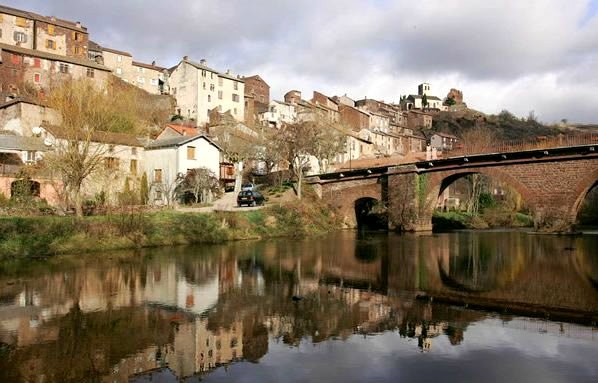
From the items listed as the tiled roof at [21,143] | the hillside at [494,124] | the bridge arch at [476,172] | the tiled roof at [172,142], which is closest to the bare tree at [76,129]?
the tiled roof at [21,143]

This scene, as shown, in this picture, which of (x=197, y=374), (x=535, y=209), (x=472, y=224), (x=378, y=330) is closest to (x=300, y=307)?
(x=378, y=330)

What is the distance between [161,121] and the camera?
71.6m

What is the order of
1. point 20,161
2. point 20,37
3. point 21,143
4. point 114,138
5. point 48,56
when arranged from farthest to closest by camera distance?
1. point 20,37
2. point 48,56
3. point 114,138
4. point 21,143
5. point 20,161

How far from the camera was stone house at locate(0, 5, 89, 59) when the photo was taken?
6756 centimetres

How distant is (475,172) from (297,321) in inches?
1316

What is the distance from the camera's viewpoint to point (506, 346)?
11.5 m

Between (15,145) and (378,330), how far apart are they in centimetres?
3830

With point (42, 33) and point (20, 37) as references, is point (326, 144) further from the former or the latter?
point (20, 37)

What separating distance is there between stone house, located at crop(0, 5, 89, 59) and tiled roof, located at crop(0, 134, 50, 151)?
32577 millimetres

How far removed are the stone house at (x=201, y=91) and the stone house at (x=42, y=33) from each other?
48.6 ft

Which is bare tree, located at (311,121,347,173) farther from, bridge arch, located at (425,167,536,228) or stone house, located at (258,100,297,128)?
stone house, located at (258,100,297,128)

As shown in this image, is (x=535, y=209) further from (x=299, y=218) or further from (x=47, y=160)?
(x=47, y=160)

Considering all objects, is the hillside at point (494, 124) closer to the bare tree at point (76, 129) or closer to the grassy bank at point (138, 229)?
the grassy bank at point (138, 229)

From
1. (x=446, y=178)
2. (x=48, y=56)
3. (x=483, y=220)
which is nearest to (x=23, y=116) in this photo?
(x=48, y=56)
